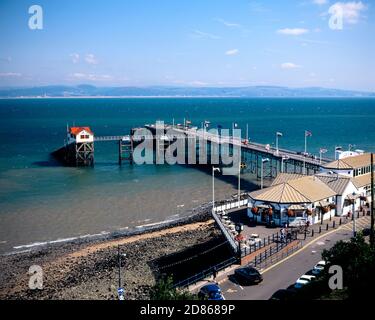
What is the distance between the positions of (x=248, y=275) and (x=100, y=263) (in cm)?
1354

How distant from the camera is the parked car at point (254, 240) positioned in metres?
29.5

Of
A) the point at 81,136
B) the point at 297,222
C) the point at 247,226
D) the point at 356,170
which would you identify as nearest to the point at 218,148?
the point at 81,136

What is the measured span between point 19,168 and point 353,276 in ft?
207

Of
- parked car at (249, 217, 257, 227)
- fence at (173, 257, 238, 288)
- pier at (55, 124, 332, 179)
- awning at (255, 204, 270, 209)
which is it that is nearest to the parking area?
parked car at (249, 217, 257, 227)

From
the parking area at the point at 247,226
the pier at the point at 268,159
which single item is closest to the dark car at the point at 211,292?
the parking area at the point at 247,226

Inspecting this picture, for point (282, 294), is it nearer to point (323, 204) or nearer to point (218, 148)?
point (323, 204)

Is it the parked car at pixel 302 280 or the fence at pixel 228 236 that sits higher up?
the parked car at pixel 302 280

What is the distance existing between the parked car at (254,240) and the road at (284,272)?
250 cm

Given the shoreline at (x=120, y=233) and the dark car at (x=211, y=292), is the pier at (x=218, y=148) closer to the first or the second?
the shoreline at (x=120, y=233)

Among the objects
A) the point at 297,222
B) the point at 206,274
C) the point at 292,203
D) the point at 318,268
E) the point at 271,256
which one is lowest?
the point at 206,274

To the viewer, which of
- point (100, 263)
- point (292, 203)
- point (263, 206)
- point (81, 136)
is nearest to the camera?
point (292, 203)

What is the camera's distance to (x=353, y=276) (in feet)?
59.6

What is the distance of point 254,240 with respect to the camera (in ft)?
98.8
